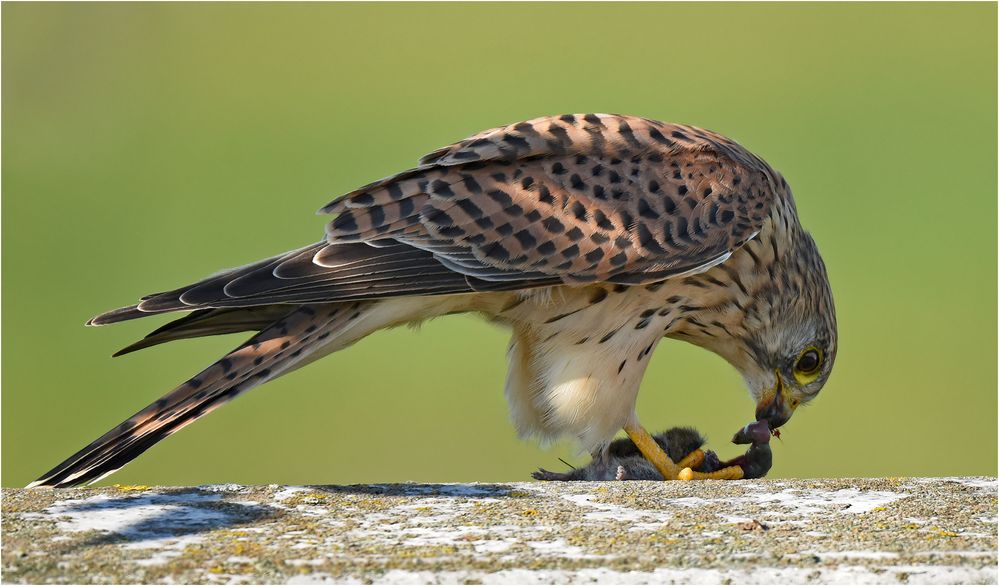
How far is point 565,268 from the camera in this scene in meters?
4.22

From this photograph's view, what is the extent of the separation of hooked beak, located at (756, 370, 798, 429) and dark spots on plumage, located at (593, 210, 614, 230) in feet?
4.00

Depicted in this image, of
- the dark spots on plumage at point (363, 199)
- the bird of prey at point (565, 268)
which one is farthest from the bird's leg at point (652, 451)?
the dark spots on plumage at point (363, 199)

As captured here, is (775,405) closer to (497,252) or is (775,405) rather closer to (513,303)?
(513,303)

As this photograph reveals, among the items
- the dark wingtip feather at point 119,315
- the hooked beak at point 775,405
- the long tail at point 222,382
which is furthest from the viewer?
the hooked beak at point 775,405

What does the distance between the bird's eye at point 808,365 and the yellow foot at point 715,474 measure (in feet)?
2.20

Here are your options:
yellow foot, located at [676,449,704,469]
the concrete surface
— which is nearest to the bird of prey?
yellow foot, located at [676,449,704,469]

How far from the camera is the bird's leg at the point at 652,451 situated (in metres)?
4.41

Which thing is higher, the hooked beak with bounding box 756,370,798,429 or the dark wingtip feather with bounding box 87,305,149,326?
the dark wingtip feather with bounding box 87,305,149,326

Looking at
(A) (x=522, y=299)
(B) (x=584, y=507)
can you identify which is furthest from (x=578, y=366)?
(B) (x=584, y=507)

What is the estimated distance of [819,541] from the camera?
238 centimetres

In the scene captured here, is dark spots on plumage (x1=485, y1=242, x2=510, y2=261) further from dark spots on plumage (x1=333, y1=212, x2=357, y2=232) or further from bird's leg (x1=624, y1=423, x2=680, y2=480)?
bird's leg (x1=624, y1=423, x2=680, y2=480)

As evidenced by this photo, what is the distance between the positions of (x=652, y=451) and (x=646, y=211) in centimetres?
90

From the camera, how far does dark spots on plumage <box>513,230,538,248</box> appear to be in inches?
169

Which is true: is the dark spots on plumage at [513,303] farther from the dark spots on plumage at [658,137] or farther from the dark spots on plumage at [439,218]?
the dark spots on plumage at [658,137]
